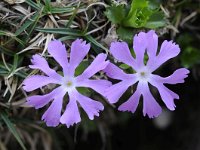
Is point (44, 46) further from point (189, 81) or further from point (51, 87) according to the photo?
point (189, 81)

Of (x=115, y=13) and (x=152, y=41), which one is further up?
(x=115, y=13)

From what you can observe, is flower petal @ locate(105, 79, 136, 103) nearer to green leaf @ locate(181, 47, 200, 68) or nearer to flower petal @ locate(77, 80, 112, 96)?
flower petal @ locate(77, 80, 112, 96)

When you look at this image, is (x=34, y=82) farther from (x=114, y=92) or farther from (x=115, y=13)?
(x=115, y=13)

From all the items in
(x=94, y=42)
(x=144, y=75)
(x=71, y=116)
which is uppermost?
(x=94, y=42)

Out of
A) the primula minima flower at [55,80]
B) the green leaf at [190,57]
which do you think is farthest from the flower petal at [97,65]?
the green leaf at [190,57]

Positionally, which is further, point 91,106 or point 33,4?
point 33,4

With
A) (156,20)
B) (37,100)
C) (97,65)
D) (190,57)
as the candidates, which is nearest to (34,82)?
(37,100)

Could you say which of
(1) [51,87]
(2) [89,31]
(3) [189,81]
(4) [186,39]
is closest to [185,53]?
(4) [186,39]
